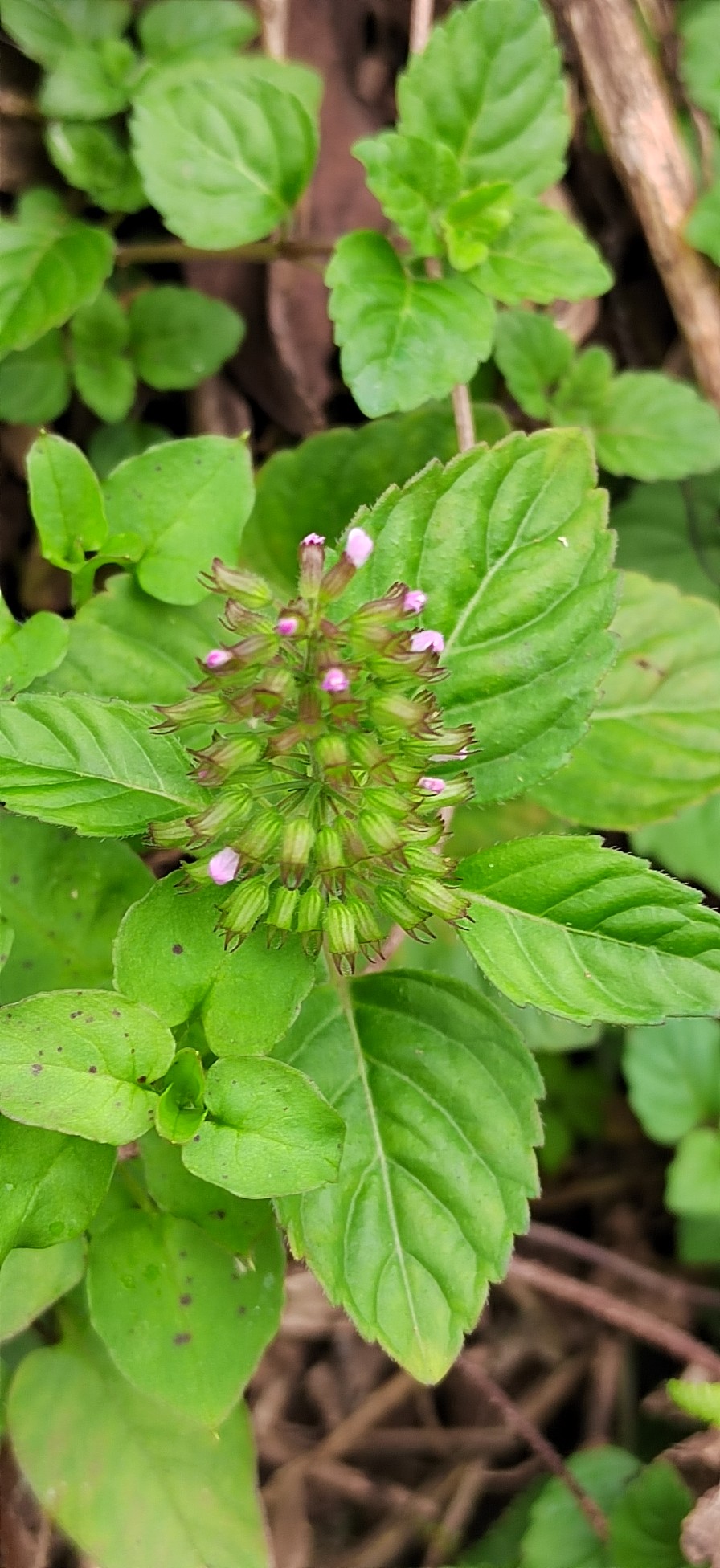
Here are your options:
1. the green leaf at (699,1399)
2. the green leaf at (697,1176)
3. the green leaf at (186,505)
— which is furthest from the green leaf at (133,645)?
the green leaf at (697,1176)

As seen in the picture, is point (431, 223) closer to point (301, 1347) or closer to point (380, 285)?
point (380, 285)

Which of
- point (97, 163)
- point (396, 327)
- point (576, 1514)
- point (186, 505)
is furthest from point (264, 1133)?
point (97, 163)

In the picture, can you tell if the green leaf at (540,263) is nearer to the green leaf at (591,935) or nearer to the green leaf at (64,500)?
the green leaf at (64,500)

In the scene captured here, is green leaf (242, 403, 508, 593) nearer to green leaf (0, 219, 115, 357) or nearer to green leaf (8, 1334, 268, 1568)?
green leaf (0, 219, 115, 357)

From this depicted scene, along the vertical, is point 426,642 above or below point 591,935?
above

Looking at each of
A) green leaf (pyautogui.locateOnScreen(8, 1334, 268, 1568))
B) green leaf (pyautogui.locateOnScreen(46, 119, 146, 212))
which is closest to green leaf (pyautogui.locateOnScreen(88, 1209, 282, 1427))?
green leaf (pyautogui.locateOnScreen(8, 1334, 268, 1568))

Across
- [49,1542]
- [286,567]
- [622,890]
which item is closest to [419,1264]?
[622,890]

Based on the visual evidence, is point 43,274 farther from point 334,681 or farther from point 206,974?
point 206,974
